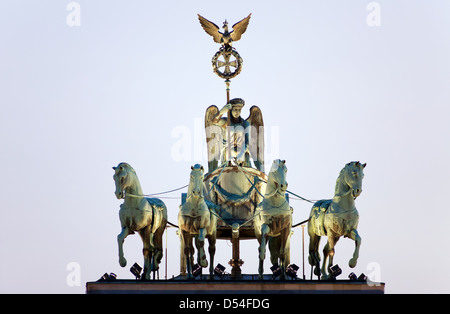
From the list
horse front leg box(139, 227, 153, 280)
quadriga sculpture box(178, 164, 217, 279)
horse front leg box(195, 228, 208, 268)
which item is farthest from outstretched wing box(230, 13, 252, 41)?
horse front leg box(139, 227, 153, 280)

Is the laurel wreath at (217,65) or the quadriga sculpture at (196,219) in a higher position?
the laurel wreath at (217,65)

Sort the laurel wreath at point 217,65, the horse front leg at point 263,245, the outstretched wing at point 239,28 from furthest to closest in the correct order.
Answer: the outstretched wing at point 239,28 < the laurel wreath at point 217,65 < the horse front leg at point 263,245

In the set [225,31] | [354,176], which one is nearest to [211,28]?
[225,31]

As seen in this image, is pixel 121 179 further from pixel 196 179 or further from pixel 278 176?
pixel 278 176

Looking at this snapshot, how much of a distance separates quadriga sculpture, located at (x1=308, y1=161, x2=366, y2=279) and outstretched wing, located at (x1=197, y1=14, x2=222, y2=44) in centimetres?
667

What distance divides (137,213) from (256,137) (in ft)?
21.2

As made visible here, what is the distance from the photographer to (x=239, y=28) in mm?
51594

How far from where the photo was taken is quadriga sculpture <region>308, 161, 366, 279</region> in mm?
45031

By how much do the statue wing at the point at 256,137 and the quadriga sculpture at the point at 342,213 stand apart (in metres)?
4.47

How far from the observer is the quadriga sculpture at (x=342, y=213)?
45.0m

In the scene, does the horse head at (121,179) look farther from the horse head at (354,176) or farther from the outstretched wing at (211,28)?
the outstretched wing at (211,28)

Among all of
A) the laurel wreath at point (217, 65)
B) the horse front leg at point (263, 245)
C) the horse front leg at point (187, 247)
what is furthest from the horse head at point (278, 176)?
the laurel wreath at point (217, 65)
